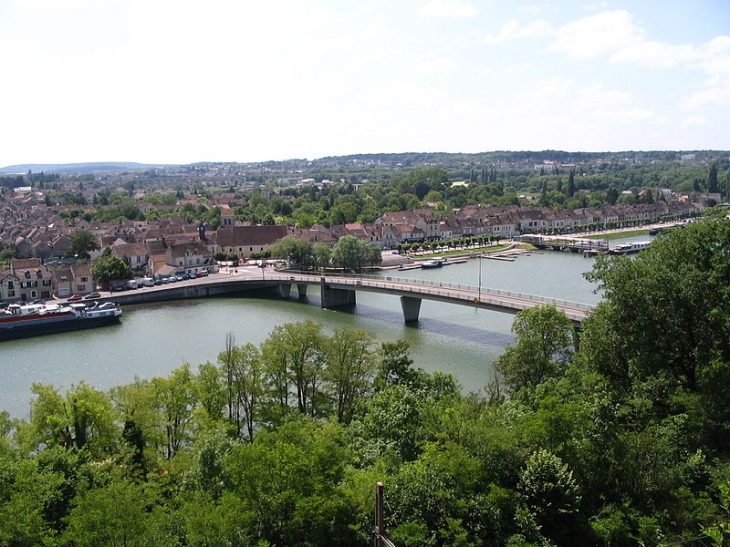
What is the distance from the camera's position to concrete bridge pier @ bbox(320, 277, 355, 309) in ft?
115

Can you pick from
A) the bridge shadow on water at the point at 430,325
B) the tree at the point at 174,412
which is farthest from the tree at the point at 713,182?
the tree at the point at 174,412

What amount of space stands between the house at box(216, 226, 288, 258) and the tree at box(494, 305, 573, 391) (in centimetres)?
3440

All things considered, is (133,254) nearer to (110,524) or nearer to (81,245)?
(81,245)

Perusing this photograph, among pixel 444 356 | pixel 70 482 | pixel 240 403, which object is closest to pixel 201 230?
pixel 444 356

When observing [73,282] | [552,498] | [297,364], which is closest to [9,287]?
[73,282]

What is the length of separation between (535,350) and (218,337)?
15.9m

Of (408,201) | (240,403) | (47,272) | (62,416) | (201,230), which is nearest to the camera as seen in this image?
(62,416)

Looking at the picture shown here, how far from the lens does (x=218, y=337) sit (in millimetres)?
28266

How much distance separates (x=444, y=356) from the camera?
24.5 metres

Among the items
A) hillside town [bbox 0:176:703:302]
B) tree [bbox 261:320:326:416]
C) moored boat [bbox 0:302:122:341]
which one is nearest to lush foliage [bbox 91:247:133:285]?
hillside town [bbox 0:176:703:302]

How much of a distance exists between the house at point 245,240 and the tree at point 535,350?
3440cm

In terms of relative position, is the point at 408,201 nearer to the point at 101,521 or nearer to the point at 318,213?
the point at 318,213

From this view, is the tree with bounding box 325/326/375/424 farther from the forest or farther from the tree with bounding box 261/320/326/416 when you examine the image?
the tree with bounding box 261/320/326/416

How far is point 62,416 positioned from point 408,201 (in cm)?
7110
